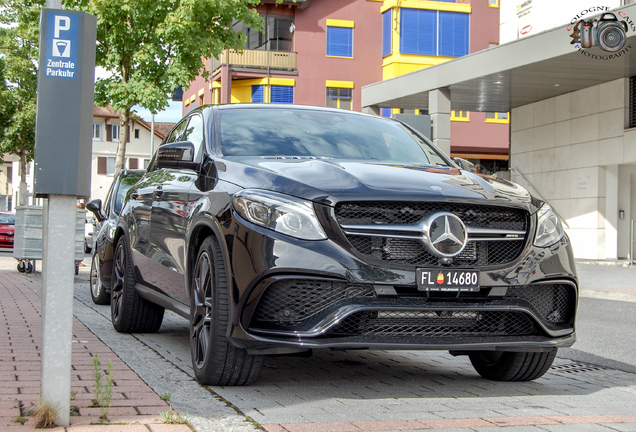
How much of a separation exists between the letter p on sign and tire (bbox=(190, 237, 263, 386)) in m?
1.49

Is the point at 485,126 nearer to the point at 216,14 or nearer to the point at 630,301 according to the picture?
the point at 216,14

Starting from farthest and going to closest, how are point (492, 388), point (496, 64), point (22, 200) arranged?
point (22, 200) → point (496, 64) → point (492, 388)

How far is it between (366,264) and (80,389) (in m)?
1.70

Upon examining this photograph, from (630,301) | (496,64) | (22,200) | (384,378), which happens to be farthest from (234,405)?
(22,200)

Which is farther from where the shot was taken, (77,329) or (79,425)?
(77,329)

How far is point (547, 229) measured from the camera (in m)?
5.12

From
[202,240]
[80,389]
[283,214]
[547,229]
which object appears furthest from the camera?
[202,240]

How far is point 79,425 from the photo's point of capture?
157 inches

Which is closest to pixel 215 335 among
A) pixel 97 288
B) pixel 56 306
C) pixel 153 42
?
pixel 56 306

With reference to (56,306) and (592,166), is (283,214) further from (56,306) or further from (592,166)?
(592,166)

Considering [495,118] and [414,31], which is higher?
[414,31]

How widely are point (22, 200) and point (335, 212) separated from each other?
38.5 meters

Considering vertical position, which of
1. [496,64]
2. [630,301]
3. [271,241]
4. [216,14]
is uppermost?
[216,14]

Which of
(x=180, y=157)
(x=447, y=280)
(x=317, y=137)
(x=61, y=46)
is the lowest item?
(x=447, y=280)
